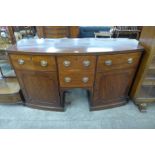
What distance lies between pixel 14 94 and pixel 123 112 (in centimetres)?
150

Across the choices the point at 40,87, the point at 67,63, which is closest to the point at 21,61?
the point at 40,87

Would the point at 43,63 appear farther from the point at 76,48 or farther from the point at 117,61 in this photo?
the point at 117,61

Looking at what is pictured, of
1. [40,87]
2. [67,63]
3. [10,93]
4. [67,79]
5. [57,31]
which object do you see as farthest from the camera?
[57,31]

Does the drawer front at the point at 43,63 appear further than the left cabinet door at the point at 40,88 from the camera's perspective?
No

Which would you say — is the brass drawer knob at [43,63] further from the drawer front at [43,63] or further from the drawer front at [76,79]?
the drawer front at [76,79]

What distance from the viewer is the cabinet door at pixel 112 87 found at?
149 cm

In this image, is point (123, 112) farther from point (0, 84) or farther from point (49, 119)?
point (0, 84)

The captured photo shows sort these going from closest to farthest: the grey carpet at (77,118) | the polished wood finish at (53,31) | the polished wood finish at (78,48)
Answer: the polished wood finish at (78,48) < the grey carpet at (77,118) < the polished wood finish at (53,31)

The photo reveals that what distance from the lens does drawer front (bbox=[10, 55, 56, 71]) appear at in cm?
132

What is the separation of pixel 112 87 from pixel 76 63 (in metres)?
0.59

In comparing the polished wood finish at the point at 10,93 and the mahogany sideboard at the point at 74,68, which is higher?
the mahogany sideboard at the point at 74,68

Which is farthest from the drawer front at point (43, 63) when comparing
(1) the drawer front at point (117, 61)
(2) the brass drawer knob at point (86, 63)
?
(1) the drawer front at point (117, 61)

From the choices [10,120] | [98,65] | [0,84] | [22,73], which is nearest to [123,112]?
[98,65]

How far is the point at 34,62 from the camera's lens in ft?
4.43
